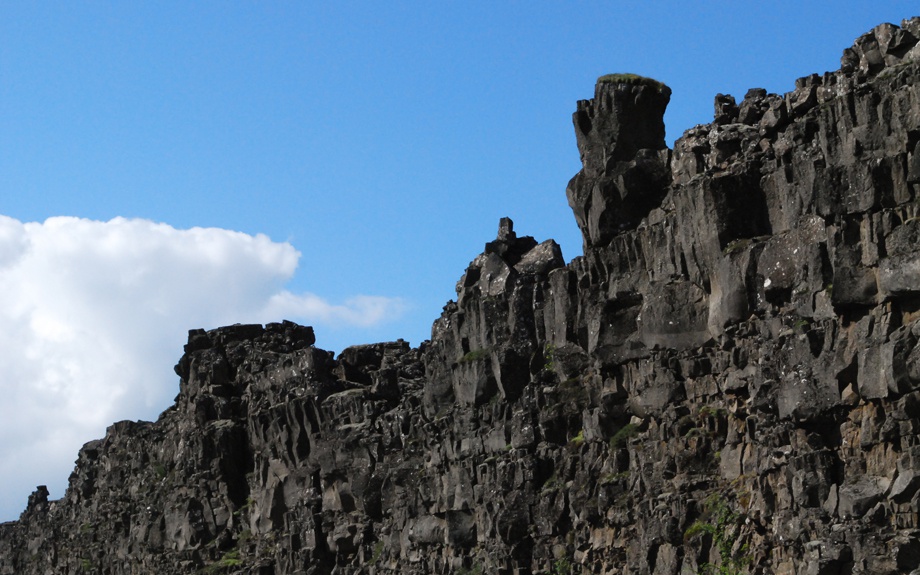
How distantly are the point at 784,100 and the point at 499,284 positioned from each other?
756 inches

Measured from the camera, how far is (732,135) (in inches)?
2312

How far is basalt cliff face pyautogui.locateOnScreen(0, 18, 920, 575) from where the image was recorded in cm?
4981

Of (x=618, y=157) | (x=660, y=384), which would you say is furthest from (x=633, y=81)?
(x=660, y=384)

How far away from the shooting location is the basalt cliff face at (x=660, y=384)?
4981cm

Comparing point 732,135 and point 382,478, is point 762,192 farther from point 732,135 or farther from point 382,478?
point 382,478

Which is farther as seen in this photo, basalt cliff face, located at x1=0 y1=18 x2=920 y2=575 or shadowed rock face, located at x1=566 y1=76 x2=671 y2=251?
shadowed rock face, located at x1=566 y1=76 x2=671 y2=251

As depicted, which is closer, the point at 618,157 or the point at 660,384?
the point at 660,384

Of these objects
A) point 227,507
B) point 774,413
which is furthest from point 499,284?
point 227,507

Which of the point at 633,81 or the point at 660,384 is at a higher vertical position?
the point at 633,81

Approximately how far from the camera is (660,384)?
197ft

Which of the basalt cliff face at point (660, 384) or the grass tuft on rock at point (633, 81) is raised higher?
the grass tuft on rock at point (633, 81)

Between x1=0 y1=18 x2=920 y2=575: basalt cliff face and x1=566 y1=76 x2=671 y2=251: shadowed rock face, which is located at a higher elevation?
x1=566 y1=76 x2=671 y2=251: shadowed rock face

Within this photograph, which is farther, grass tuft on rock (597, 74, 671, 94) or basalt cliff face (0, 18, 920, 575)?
grass tuft on rock (597, 74, 671, 94)

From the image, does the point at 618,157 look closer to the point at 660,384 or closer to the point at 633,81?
the point at 633,81
